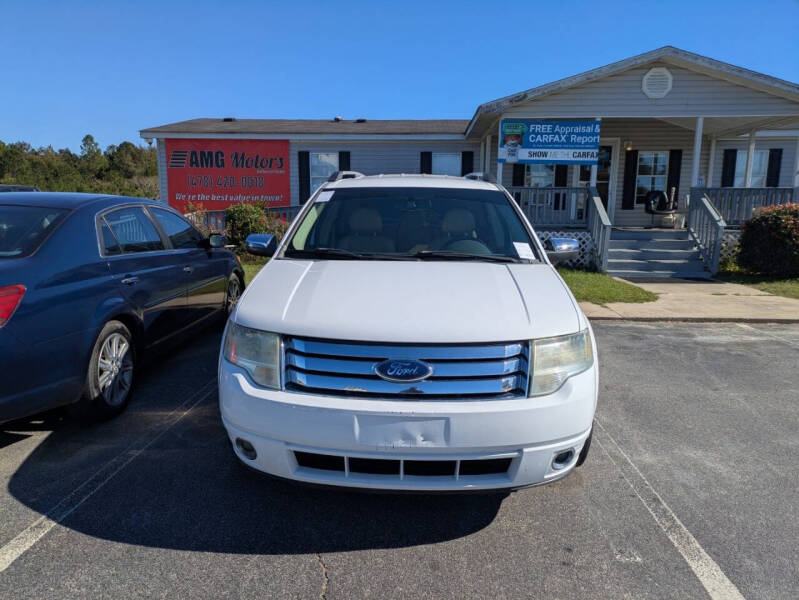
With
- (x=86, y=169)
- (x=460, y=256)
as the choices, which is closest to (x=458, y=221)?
(x=460, y=256)

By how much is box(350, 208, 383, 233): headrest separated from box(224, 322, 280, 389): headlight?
58.3 inches

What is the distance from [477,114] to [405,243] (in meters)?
10.6

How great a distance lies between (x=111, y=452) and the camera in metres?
Result: 3.36

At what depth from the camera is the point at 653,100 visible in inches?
495

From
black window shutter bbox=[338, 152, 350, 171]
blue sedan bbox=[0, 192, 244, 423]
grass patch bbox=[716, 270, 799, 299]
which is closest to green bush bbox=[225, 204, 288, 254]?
black window shutter bbox=[338, 152, 350, 171]

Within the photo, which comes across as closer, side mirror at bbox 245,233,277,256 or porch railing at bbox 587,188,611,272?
side mirror at bbox 245,233,277,256

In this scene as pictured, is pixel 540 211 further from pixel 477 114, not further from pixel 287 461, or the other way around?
pixel 287 461

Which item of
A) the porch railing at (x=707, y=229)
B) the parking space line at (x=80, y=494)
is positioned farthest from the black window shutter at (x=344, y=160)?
the parking space line at (x=80, y=494)

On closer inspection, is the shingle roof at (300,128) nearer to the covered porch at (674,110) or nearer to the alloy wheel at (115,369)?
the covered porch at (674,110)

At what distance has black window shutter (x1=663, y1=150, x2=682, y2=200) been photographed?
1558cm

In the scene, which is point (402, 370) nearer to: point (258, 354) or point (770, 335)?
point (258, 354)

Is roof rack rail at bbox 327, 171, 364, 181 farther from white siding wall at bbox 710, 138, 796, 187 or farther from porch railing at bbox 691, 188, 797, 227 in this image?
white siding wall at bbox 710, 138, 796, 187

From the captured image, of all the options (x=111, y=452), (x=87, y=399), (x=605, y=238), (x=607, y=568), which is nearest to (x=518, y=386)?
(x=607, y=568)

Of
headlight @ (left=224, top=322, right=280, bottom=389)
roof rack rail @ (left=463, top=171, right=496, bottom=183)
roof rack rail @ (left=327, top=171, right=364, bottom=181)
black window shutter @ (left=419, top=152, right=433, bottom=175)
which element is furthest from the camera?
black window shutter @ (left=419, top=152, right=433, bottom=175)
